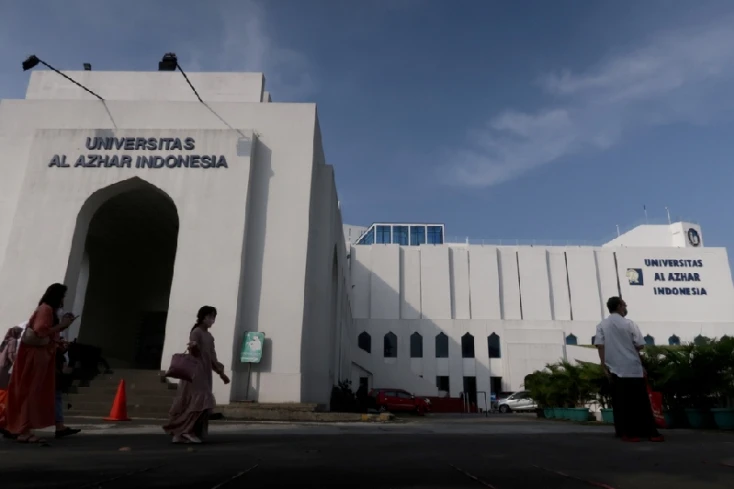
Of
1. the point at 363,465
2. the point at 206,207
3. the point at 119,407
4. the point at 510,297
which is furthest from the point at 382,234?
the point at 363,465

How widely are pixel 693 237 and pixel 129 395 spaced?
5112 cm

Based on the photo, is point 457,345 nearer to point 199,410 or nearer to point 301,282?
point 301,282

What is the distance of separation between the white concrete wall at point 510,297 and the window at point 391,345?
389mm

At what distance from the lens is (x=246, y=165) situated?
13.9m

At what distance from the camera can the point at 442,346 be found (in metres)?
40.0

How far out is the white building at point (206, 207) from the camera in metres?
12.8

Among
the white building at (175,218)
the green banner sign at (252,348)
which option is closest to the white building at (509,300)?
the white building at (175,218)

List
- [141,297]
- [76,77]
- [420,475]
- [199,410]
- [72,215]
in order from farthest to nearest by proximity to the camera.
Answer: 1. [141,297]
2. [76,77]
3. [72,215]
4. [199,410]
5. [420,475]

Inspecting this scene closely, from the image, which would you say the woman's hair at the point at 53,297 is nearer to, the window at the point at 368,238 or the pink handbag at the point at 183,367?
the pink handbag at the point at 183,367

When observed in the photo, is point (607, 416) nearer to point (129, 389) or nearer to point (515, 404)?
point (129, 389)

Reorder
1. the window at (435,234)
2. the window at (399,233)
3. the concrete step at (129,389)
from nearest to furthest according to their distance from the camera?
the concrete step at (129,389) → the window at (435,234) → the window at (399,233)

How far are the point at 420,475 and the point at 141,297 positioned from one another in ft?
72.4

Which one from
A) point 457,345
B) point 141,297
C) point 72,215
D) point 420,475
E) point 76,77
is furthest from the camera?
point 457,345

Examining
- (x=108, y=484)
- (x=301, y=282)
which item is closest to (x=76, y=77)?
(x=301, y=282)
